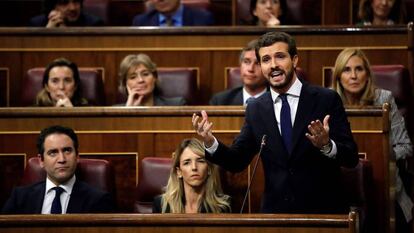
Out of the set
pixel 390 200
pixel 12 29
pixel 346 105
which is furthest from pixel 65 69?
pixel 390 200

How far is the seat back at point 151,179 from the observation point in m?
2.60

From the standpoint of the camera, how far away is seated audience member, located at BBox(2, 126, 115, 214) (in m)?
2.53

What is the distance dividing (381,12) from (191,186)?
1270 mm

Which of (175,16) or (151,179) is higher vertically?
(175,16)

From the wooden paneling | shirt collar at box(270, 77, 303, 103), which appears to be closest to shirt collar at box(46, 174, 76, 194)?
shirt collar at box(270, 77, 303, 103)

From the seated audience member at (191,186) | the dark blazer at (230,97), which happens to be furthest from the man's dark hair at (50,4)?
the seated audience member at (191,186)

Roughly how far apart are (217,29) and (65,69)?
1.80 feet

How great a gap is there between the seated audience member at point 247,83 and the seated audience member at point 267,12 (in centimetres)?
43

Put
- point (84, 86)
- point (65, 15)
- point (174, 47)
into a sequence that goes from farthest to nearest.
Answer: point (65, 15) → point (174, 47) → point (84, 86)

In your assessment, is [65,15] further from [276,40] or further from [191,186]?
[276,40]

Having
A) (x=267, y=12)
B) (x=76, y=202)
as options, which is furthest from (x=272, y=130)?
(x=267, y=12)

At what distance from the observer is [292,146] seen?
2.23 meters

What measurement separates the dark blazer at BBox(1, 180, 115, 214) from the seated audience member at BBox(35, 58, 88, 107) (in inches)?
21.2

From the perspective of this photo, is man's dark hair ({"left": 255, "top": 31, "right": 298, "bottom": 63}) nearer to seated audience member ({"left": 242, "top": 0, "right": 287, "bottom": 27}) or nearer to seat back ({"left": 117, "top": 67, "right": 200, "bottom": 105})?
seat back ({"left": 117, "top": 67, "right": 200, "bottom": 105})
